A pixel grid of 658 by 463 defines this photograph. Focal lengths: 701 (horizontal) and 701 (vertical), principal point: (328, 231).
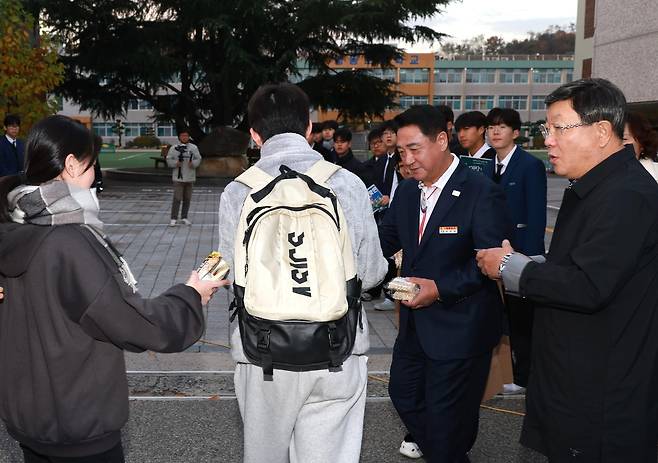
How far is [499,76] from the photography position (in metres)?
95.8

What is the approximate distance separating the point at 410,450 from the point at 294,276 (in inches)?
86.3

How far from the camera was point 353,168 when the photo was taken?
8.85 m

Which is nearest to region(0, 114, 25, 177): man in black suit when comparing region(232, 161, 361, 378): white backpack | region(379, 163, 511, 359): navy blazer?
region(379, 163, 511, 359): navy blazer

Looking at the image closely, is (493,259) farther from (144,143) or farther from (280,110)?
(144,143)

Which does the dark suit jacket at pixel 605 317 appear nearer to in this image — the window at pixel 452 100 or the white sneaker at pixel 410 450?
the white sneaker at pixel 410 450

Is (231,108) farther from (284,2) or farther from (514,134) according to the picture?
(514,134)

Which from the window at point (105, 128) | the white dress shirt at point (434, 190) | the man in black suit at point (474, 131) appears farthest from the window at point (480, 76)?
the white dress shirt at point (434, 190)

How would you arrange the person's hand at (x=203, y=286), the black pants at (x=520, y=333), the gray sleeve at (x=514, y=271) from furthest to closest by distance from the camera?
the black pants at (x=520, y=333)
the gray sleeve at (x=514, y=271)
the person's hand at (x=203, y=286)

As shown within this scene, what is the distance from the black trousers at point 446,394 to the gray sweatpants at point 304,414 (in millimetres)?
912

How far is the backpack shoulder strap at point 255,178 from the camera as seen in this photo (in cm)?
255

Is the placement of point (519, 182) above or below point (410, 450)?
above

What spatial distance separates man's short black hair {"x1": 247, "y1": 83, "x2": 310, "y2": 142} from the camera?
261 cm

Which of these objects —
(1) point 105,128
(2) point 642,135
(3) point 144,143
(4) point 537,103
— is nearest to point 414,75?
(4) point 537,103

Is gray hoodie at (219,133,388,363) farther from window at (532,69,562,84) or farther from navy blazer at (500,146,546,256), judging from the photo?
window at (532,69,562,84)
